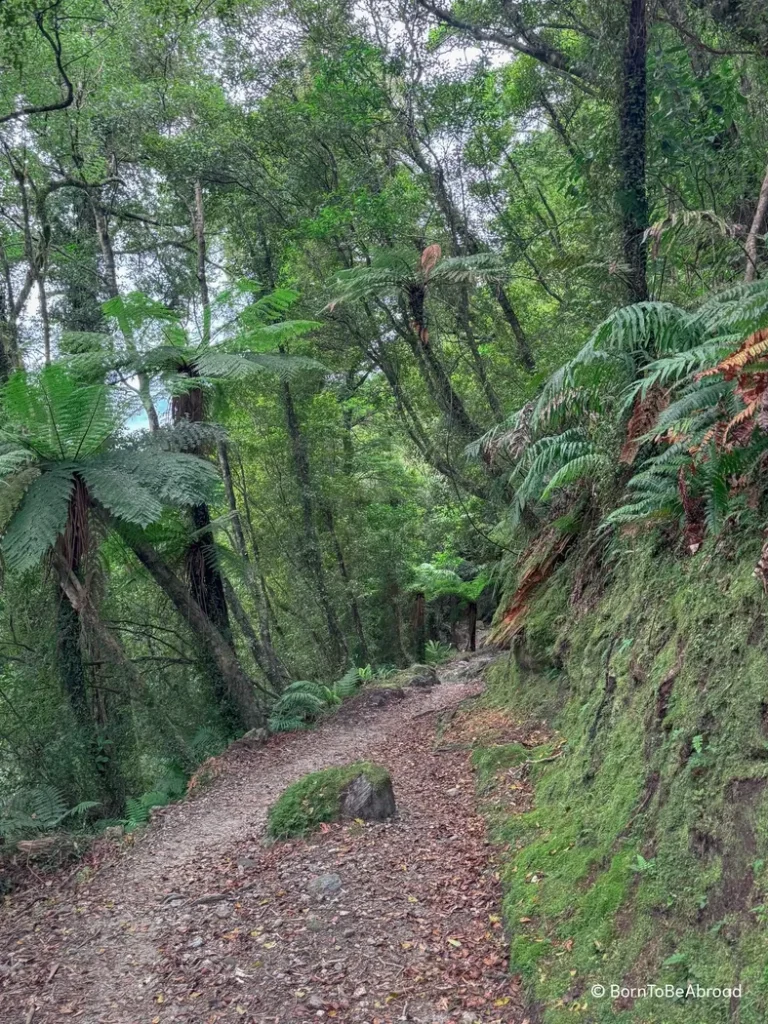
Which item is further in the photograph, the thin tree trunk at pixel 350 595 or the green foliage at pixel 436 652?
the green foliage at pixel 436 652

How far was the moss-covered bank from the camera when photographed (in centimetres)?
207

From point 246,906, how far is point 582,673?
7.74 ft

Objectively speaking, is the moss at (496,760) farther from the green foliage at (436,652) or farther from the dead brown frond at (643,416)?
the green foliage at (436,652)

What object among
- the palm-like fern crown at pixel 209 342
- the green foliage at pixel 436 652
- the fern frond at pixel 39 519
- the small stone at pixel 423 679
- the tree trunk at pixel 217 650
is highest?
the palm-like fern crown at pixel 209 342

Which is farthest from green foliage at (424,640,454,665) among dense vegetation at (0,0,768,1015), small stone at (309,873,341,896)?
small stone at (309,873,341,896)

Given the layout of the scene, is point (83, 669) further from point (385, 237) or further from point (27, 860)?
point (385, 237)

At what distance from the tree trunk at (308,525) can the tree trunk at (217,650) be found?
5.00 metres

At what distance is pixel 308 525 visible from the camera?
12305mm

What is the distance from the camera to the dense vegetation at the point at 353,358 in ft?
14.2

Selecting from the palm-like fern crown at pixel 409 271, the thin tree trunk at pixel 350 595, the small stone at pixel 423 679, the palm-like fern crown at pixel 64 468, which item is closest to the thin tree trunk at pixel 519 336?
the palm-like fern crown at pixel 409 271

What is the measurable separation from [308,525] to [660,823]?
397 inches

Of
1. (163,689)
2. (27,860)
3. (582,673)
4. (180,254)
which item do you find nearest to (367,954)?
(582,673)

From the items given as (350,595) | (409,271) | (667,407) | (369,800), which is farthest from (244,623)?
(667,407)

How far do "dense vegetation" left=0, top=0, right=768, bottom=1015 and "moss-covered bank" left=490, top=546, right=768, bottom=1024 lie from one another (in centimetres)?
4
